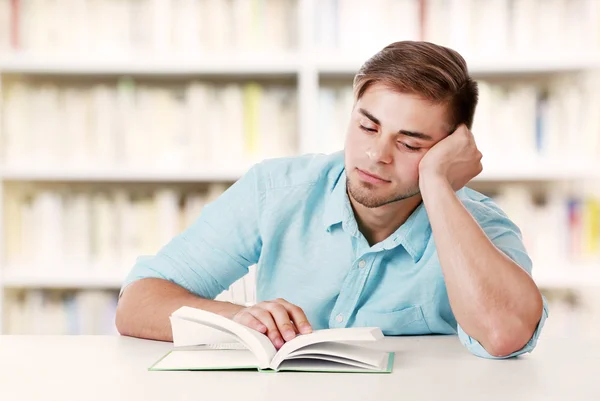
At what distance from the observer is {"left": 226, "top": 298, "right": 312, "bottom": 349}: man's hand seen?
1.10 m

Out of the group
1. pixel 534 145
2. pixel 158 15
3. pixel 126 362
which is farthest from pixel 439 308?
pixel 158 15

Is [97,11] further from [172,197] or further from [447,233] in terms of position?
[447,233]

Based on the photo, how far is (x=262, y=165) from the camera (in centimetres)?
154

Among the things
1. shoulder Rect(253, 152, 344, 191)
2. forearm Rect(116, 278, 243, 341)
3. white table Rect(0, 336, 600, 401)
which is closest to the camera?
white table Rect(0, 336, 600, 401)

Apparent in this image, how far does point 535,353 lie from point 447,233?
24 centimetres

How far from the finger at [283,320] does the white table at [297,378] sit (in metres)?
0.08

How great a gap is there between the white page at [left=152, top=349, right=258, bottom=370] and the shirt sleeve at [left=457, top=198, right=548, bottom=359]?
36 centimetres

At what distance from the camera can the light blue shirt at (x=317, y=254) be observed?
4.66ft

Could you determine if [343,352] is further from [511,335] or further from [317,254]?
[317,254]

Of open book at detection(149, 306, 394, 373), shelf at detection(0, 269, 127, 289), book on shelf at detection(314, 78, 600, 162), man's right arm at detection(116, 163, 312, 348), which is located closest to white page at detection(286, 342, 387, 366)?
open book at detection(149, 306, 394, 373)

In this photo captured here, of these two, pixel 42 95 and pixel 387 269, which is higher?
pixel 42 95

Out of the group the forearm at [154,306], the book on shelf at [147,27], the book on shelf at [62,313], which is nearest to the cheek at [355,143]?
the forearm at [154,306]

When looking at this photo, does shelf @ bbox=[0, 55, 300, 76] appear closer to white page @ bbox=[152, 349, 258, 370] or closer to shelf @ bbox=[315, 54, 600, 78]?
shelf @ bbox=[315, 54, 600, 78]

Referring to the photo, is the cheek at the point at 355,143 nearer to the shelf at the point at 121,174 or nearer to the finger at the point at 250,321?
the finger at the point at 250,321
